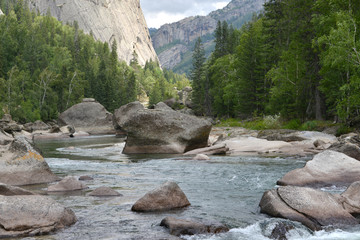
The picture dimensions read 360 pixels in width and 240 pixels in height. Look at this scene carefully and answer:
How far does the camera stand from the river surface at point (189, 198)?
666 cm

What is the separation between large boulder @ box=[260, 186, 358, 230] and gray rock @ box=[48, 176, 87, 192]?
17.7 feet

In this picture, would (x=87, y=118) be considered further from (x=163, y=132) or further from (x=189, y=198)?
(x=189, y=198)

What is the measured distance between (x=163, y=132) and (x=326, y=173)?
1214cm

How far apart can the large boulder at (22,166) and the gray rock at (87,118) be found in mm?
49159

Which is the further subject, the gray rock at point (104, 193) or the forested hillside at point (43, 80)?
the forested hillside at point (43, 80)

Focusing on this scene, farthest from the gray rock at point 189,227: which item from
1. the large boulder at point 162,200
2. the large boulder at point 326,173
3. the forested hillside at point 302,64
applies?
the forested hillside at point 302,64

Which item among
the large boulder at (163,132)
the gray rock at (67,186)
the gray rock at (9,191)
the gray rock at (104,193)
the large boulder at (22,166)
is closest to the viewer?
the gray rock at (9,191)

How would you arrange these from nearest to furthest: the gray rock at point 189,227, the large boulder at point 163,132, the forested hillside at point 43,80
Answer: the gray rock at point 189,227 < the large boulder at point 163,132 < the forested hillside at point 43,80

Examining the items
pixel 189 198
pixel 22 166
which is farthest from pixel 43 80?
pixel 189 198

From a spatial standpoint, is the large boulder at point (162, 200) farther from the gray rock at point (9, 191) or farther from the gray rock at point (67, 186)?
the gray rock at point (67, 186)

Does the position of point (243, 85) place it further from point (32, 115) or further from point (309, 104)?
point (32, 115)

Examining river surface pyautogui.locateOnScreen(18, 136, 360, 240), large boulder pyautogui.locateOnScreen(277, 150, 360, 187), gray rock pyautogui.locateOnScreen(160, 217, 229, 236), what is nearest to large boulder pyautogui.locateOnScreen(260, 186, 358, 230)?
river surface pyautogui.locateOnScreen(18, 136, 360, 240)

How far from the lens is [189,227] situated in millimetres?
6664

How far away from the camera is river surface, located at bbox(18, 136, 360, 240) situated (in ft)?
21.9
